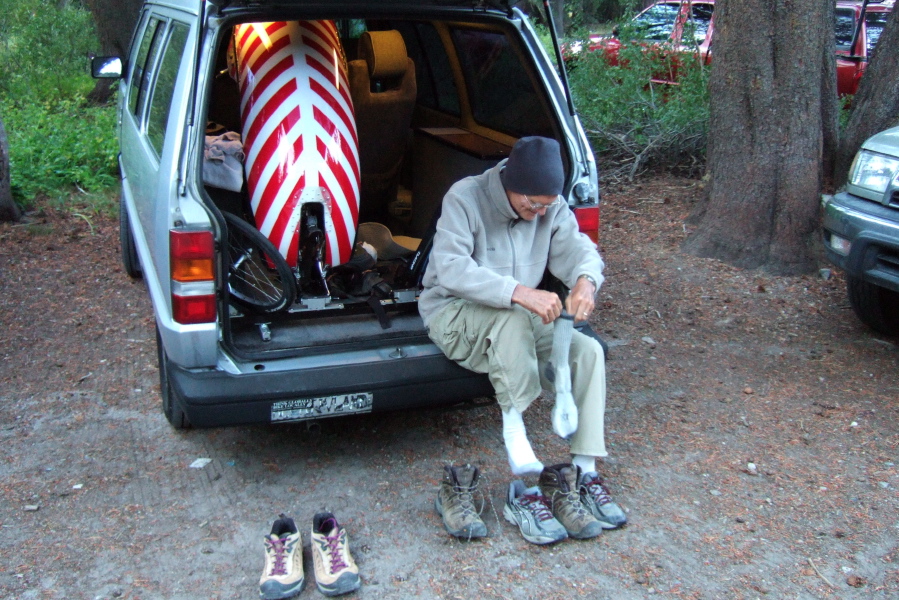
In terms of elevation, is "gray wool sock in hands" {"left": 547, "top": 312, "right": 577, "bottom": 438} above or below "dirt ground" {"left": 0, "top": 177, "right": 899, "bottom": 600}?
above

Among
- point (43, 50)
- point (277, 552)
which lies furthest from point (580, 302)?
point (43, 50)

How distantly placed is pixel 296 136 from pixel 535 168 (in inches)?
54.3

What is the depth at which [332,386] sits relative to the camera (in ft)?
11.1

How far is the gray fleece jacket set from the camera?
3.35 meters

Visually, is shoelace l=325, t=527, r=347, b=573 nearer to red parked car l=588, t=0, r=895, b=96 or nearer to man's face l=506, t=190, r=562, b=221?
man's face l=506, t=190, r=562, b=221

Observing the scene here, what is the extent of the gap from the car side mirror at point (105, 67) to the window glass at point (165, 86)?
4.33 ft

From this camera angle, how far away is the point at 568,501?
10.9 feet

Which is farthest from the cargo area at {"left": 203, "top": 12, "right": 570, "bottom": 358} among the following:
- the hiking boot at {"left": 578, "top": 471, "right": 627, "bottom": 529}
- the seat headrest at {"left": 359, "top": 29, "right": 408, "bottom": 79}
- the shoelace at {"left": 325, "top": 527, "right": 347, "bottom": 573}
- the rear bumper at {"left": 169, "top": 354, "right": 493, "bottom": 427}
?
the hiking boot at {"left": 578, "top": 471, "right": 627, "bottom": 529}

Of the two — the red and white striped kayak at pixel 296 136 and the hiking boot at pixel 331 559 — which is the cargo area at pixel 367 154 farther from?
the hiking boot at pixel 331 559

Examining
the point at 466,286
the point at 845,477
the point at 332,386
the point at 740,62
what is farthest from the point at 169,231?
the point at 740,62

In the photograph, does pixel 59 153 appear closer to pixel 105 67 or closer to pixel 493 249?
pixel 105 67

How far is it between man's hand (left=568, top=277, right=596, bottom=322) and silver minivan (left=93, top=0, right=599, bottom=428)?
0.41 metres

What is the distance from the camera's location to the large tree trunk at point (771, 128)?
18.8 feet

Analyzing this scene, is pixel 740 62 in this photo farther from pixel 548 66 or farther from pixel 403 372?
pixel 403 372
